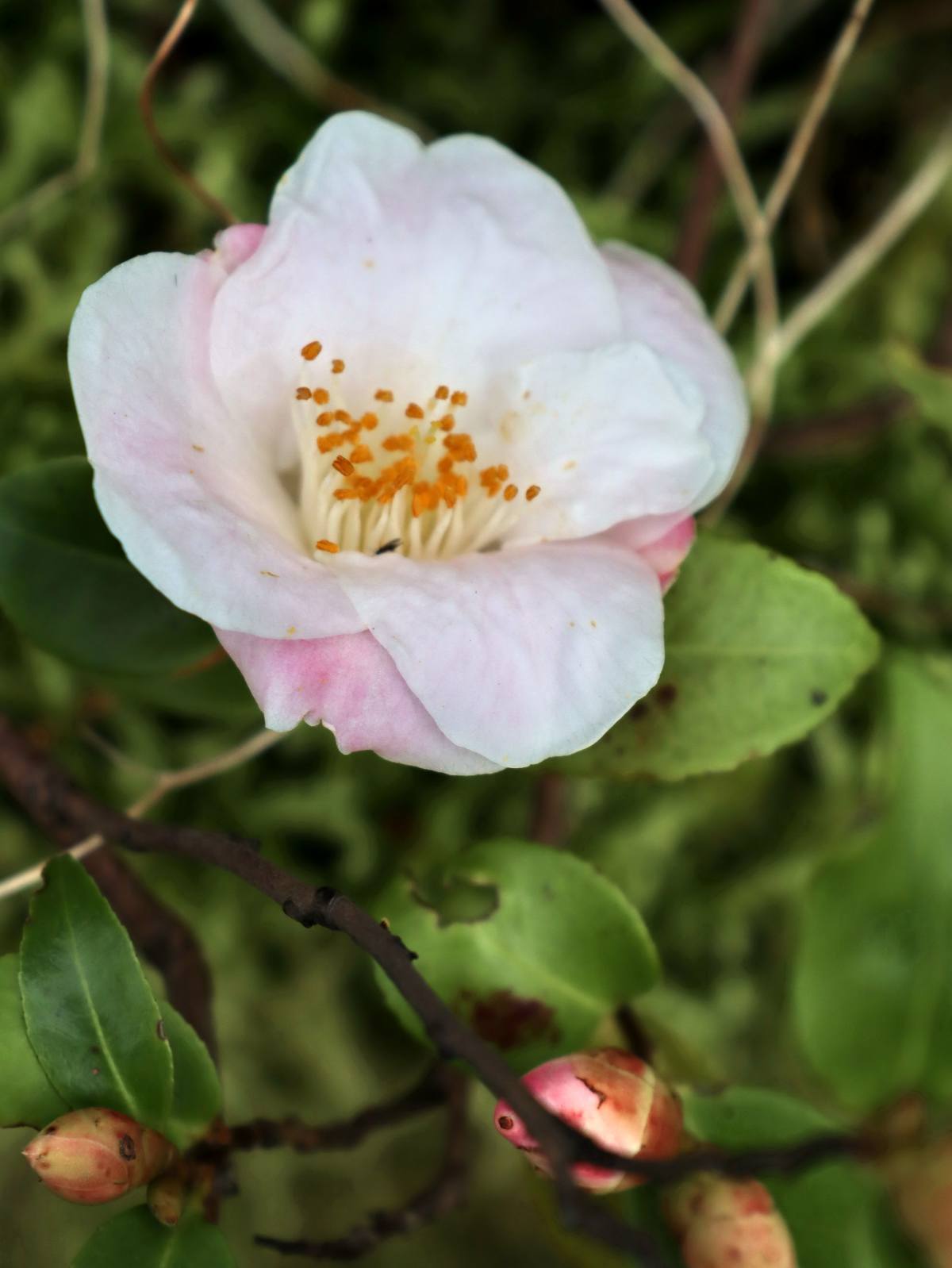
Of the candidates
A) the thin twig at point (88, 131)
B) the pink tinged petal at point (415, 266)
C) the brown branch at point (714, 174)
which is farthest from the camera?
the brown branch at point (714, 174)

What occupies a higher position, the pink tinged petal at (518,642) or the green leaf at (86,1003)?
the pink tinged petal at (518,642)

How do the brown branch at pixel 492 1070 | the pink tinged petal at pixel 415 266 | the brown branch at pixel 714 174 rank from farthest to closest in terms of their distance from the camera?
1. the brown branch at pixel 714 174
2. the pink tinged petal at pixel 415 266
3. the brown branch at pixel 492 1070

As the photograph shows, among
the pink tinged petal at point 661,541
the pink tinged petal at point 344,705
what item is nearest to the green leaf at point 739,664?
the pink tinged petal at point 661,541

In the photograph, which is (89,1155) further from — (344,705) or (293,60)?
(293,60)

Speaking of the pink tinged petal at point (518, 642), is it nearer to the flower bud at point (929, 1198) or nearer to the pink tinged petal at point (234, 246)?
the pink tinged petal at point (234, 246)

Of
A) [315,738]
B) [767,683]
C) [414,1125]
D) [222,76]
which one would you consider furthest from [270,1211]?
[222,76]

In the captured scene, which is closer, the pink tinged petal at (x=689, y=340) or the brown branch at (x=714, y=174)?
the pink tinged petal at (x=689, y=340)
